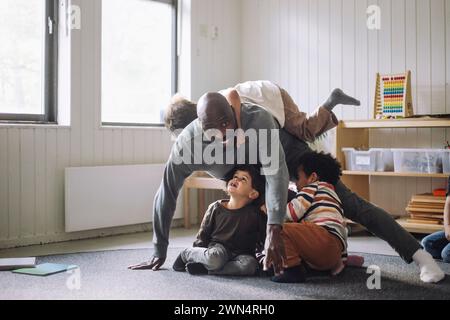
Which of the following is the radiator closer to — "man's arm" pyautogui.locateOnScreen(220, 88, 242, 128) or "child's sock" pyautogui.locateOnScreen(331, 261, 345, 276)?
"man's arm" pyautogui.locateOnScreen(220, 88, 242, 128)

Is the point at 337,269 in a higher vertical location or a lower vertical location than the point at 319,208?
lower

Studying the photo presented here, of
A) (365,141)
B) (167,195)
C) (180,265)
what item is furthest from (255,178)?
(365,141)

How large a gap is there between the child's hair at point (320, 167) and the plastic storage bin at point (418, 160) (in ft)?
3.87

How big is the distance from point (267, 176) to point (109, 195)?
1.87 m

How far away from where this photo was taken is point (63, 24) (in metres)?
3.61

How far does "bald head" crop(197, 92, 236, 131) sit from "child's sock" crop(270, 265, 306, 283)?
0.69 meters

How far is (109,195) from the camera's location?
3809 mm

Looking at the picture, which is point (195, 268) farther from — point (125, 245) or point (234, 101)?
point (125, 245)

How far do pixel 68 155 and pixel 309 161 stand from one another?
1.72 meters

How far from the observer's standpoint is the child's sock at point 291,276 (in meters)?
2.38

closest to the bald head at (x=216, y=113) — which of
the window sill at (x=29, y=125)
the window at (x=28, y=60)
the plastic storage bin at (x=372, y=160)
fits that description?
the window sill at (x=29, y=125)

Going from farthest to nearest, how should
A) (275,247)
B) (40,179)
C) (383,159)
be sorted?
(383,159)
(40,179)
(275,247)

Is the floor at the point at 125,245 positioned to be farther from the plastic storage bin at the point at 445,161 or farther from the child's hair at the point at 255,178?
the child's hair at the point at 255,178
